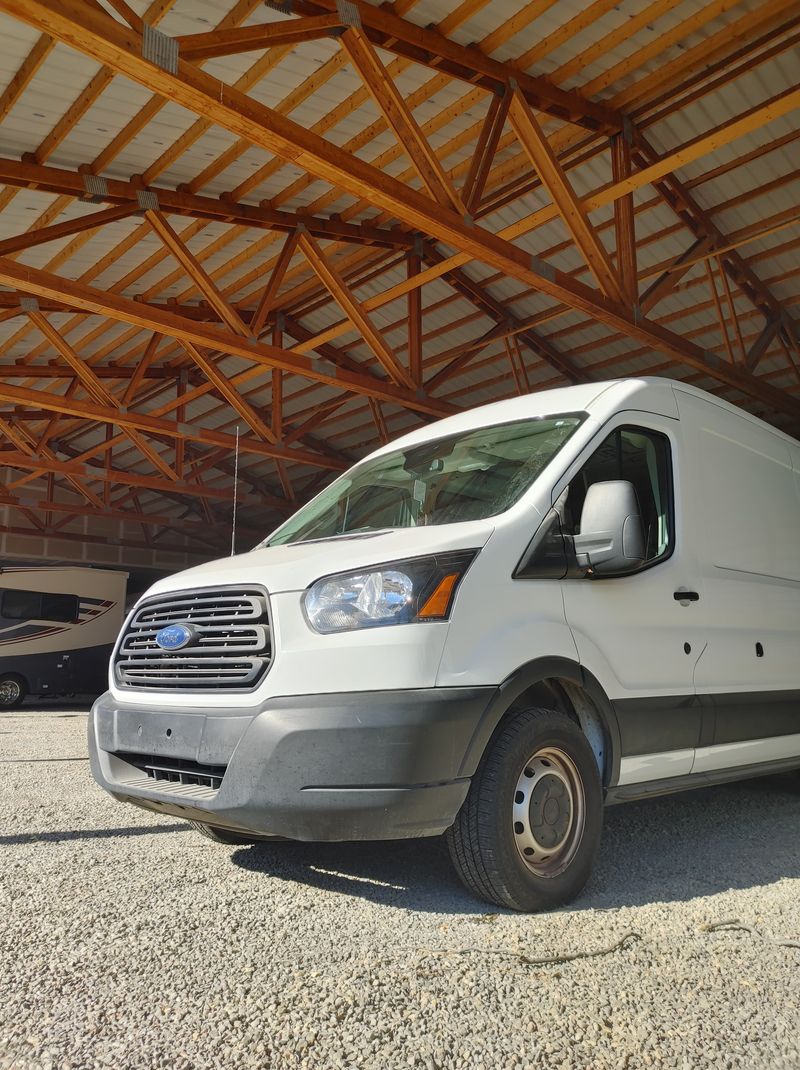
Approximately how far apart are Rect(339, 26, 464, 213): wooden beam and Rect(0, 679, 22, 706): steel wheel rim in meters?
14.8

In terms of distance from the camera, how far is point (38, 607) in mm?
18062

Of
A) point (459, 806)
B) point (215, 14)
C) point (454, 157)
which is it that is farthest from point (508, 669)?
point (454, 157)

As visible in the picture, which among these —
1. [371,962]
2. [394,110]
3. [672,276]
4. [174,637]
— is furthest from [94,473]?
[371,962]

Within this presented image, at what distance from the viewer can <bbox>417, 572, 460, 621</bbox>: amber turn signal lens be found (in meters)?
2.81

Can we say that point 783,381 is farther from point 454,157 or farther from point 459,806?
point 459,806

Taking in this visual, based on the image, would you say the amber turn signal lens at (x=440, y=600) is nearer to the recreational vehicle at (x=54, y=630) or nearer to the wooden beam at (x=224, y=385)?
the wooden beam at (x=224, y=385)

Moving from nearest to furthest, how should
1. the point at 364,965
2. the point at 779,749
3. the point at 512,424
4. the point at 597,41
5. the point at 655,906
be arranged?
the point at 364,965 < the point at 655,906 < the point at 512,424 < the point at 779,749 < the point at 597,41

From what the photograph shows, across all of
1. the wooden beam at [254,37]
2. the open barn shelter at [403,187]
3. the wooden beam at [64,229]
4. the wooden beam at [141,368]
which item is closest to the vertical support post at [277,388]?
the open barn shelter at [403,187]

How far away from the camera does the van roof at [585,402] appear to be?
367cm

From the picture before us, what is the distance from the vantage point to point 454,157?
971cm

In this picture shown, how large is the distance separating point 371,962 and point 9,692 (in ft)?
56.5

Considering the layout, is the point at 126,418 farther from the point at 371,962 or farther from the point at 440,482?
the point at 371,962

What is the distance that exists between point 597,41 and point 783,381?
8.23 meters

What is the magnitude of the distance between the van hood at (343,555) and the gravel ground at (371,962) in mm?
1187
